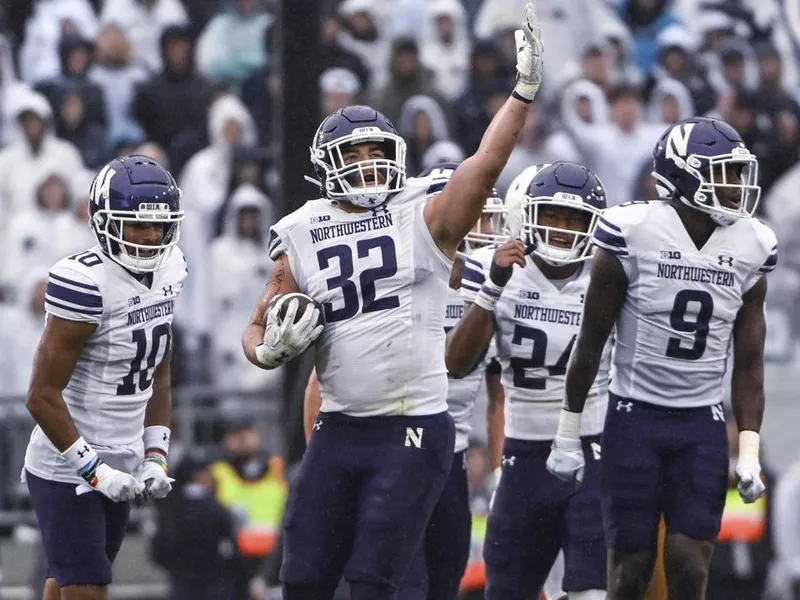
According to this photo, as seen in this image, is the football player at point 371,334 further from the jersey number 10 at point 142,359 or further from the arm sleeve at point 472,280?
the arm sleeve at point 472,280

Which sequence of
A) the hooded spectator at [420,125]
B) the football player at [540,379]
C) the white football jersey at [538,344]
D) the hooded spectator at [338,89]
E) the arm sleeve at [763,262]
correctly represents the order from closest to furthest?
1. the arm sleeve at [763,262]
2. the football player at [540,379]
3. the white football jersey at [538,344]
4. the hooded spectator at [420,125]
5. the hooded spectator at [338,89]

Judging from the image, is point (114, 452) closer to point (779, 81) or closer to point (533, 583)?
point (533, 583)

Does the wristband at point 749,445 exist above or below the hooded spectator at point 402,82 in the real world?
below

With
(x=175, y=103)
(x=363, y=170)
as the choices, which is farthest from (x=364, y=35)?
(x=363, y=170)

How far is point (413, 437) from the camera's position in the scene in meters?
5.33

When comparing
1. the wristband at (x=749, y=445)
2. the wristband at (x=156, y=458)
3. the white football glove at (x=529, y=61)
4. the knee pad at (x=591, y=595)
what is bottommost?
the knee pad at (x=591, y=595)

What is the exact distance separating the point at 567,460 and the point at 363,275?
1226 millimetres

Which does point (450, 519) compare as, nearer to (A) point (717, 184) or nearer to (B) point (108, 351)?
(B) point (108, 351)

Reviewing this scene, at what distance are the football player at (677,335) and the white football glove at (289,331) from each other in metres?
1.17

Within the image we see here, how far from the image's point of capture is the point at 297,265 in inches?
215

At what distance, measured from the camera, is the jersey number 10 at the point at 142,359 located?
227 inches

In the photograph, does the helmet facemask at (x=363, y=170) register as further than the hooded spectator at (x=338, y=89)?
No

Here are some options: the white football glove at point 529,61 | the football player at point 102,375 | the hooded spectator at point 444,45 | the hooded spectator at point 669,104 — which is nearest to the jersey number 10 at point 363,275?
the white football glove at point 529,61

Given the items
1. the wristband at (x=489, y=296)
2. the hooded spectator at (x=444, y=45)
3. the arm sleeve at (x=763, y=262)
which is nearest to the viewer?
the arm sleeve at (x=763, y=262)
